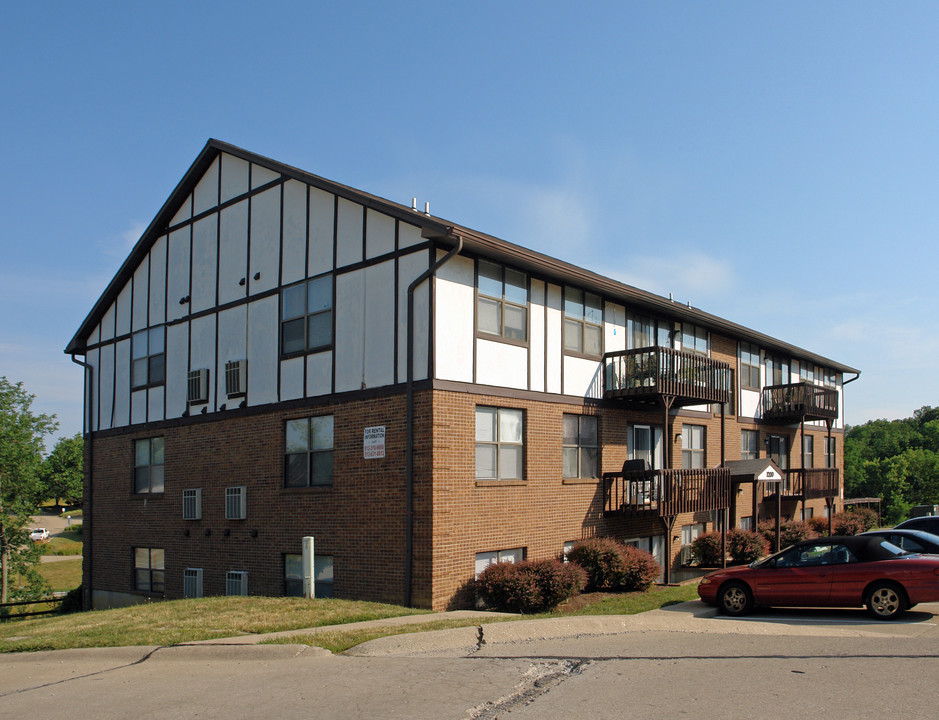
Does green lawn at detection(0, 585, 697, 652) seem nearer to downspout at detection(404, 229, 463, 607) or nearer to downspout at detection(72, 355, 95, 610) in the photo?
downspout at detection(404, 229, 463, 607)

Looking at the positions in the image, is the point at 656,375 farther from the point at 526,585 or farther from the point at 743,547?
the point at 743,547

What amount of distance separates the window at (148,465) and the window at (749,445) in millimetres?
17945

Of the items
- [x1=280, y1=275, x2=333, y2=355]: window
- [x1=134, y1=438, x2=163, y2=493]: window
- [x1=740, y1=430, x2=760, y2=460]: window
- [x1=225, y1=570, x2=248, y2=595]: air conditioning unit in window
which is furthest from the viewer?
[x1=740, y1=430, x2=760, y2=460]: window

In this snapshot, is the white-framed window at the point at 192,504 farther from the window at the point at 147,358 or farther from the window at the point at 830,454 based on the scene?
the window at the point at 830,454

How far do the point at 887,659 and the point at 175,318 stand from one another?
60.3 feet

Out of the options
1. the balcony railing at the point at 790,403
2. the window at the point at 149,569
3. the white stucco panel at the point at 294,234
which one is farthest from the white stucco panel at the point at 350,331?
the balcony railing at the point at 790,403

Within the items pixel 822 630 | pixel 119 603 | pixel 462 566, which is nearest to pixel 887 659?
pixel 822 630

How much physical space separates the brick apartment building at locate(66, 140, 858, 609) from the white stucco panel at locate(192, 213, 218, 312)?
62mm

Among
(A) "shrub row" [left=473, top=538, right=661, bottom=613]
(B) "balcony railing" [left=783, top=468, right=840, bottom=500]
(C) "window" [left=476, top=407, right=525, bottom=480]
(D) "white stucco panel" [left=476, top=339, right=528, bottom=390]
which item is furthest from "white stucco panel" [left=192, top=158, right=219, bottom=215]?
(B) "balcony railing" [left=783, top=468, right=840, bottom=500]

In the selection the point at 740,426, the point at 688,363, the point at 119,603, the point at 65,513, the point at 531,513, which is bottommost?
the point at 65,513

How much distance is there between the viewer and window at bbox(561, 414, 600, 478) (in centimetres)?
1902

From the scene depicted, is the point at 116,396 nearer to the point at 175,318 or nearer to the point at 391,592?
the point at 175,318

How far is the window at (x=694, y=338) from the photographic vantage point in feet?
78.7

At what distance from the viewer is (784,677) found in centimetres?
845
